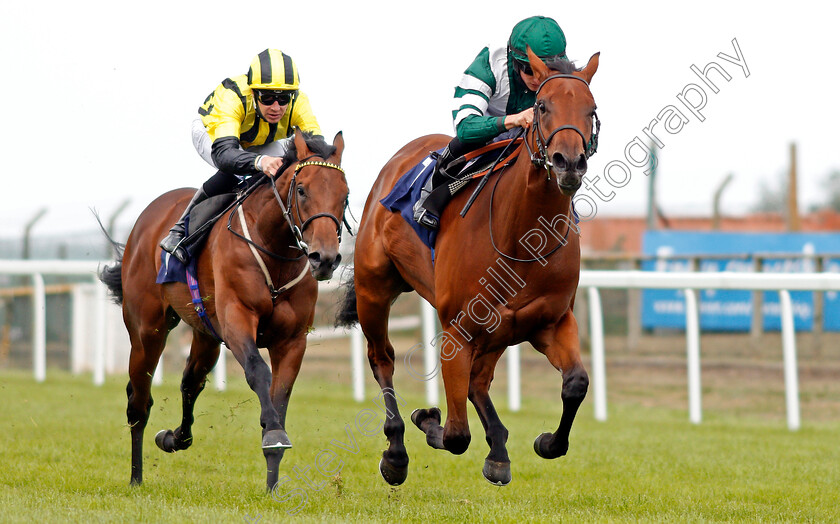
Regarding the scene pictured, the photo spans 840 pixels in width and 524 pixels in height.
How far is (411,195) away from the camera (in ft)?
17.4

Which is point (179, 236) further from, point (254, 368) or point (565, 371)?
point (565, 371)

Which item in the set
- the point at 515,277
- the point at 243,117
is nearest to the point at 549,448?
the point at 515,277

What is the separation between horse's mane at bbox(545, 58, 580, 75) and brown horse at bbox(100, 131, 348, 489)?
4.62 feet

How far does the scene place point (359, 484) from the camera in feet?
19.1

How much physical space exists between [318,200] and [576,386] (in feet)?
5.32

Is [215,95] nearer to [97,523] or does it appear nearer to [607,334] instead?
[97,523]

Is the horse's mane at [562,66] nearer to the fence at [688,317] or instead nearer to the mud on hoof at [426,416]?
the mud on hoof at [426,416]

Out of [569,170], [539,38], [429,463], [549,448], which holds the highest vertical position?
[539,38]

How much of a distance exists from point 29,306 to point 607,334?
8269mm

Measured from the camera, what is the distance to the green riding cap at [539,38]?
4.66m

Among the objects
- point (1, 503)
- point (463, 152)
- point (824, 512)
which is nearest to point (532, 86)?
point (463, 152)

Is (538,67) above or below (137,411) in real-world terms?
above

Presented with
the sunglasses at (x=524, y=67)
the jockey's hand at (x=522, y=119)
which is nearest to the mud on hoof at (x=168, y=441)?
the jockey's hand at (x=522, y=119)

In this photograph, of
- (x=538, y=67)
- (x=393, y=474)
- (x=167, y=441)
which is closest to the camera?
(x=538, y=67)
